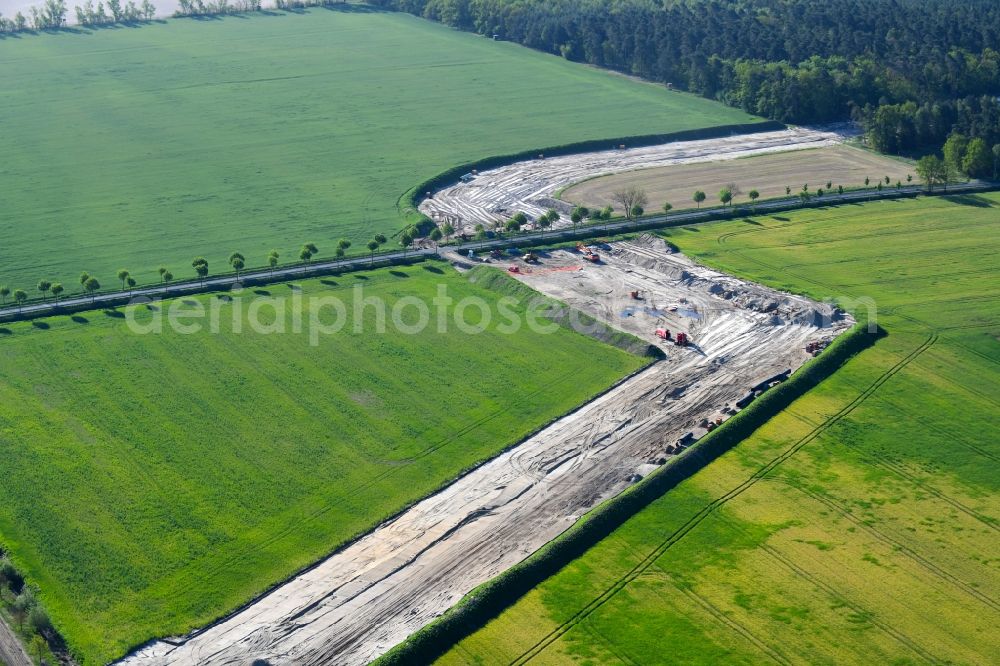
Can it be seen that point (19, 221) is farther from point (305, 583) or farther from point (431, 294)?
point (305, 583)

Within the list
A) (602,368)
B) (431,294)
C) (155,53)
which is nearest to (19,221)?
(431,294)

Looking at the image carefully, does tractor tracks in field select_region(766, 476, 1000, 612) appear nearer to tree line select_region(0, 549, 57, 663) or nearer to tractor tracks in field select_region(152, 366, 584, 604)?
tractor tracks in field select_region(152, 366, 584, 604)

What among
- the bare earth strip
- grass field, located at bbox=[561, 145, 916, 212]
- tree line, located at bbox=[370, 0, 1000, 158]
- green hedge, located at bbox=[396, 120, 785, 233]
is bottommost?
the bare earth strip

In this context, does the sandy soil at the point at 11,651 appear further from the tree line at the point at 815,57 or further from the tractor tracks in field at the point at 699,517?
the tree line at the point at 815,57

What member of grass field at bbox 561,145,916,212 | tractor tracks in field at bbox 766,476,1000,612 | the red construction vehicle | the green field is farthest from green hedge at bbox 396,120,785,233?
tractor tracks in field at bbox 766,476,1000,612

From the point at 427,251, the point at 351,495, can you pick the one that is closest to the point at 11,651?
the point at 351,495
